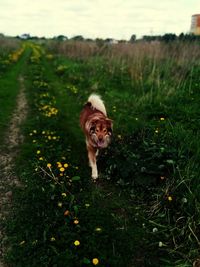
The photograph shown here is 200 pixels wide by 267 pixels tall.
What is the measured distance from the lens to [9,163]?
17.0ft

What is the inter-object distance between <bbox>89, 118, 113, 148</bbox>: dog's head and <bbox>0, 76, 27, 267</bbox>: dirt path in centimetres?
158

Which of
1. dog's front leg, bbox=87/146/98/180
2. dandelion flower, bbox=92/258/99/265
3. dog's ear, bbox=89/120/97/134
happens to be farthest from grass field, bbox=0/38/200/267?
dog's ear, bbox=89/120/97/134

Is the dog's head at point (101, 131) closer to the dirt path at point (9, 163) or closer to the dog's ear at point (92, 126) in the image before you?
the dog's ear at point (92, 126)

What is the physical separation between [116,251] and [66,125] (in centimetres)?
420

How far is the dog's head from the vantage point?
428 centimetres

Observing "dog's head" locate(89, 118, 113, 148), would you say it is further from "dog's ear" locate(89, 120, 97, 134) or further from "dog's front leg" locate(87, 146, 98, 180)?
"dog's front leg" locate(87, 146, 98, 180)

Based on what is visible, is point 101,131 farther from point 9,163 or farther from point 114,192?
point 9,163

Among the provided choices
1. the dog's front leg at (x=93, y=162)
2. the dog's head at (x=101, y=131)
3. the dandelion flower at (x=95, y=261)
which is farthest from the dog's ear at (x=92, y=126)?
the dandelion flower at (x=95, y=261)

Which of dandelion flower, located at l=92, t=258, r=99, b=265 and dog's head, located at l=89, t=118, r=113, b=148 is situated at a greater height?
dog's head, located at l=89, t=118, r=113, b=148

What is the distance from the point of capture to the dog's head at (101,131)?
4281mm

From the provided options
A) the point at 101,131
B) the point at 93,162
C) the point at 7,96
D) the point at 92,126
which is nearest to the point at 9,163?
the point at 93,162

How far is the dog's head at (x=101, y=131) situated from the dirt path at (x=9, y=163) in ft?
5.17

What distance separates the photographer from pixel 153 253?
3303 mm

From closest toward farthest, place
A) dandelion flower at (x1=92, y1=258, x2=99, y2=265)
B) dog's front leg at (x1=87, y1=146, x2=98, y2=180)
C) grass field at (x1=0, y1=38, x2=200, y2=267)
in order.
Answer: dandelion flower at (x1=92, y1=258, x2=99, y2=265), grass field at (x1=0, y1=38, x2=200, y2=267), dog's front leg at (x1=87, y1=146, x2=98, y2=180)
